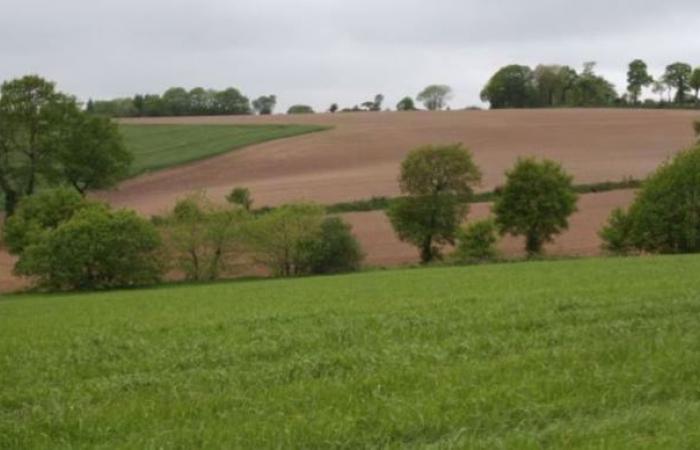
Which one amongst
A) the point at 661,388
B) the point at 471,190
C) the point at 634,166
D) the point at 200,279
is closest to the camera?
the point at 661,388

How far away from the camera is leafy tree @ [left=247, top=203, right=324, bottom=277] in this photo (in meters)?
55.3

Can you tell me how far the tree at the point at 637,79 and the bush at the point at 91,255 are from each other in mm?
121679

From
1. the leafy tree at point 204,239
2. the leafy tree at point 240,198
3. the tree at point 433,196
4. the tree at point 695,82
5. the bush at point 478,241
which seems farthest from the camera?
the tree at point 695,82

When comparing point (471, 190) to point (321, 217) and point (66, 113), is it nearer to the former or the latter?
point (321, 217)

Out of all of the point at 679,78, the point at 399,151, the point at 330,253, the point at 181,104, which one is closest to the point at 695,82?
the point at 679,78

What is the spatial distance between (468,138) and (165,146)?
115 ft

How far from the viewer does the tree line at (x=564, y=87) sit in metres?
147

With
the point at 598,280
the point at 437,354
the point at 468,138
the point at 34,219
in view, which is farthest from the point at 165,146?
the point at 437,354

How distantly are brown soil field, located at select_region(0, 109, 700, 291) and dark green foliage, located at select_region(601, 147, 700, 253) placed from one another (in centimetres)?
285

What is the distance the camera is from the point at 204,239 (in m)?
55.0

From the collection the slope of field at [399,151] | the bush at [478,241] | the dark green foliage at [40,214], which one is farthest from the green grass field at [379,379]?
the slope of field at [399,151]

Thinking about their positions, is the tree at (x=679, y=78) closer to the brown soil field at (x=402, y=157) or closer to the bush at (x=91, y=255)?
the brown soil field at (x=402, y=157)

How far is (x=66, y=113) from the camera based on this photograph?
6494 cm

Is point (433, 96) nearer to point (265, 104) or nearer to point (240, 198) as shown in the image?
point (265, 104)
